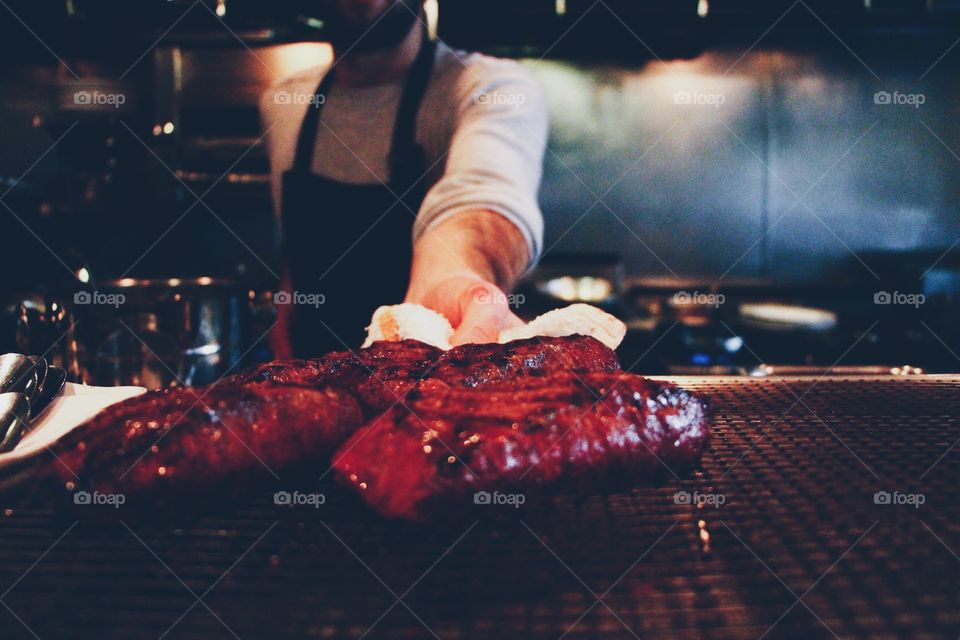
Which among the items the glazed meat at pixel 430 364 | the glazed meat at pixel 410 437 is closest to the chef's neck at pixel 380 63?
the glazed meat at pixel 430 364

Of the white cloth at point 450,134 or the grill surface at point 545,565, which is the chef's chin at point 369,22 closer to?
the white cloth at point 450,134

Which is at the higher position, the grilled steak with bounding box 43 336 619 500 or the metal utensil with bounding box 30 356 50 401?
the metal utensil with bounding box 30 356 50 401

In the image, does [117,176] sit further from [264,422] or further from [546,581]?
[546,581]

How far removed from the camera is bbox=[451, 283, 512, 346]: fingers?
2.04m

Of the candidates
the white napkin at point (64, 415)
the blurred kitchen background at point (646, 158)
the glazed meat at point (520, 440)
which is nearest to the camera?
the glazed meat at point (520, 440)

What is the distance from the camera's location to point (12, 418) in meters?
1.41

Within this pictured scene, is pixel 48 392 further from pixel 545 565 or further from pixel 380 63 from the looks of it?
pixel 380 63

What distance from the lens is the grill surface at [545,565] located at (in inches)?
31.5

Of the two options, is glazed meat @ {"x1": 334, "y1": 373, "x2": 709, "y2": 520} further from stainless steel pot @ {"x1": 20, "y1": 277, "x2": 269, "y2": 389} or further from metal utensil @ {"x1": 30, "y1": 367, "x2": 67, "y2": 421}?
stainless steel pot @ {"x1": 20, "y1": 277, "x2": 269, "y2": 389}

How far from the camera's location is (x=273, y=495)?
122 cm

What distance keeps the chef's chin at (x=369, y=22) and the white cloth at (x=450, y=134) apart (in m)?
0.24

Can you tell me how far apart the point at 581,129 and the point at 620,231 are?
939 millimetres

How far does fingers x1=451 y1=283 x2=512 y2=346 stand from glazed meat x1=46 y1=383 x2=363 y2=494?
2.43ft

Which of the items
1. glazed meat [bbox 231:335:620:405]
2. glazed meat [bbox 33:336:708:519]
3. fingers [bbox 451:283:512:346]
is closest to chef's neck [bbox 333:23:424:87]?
fingers [bbox 451:283:512:346]
